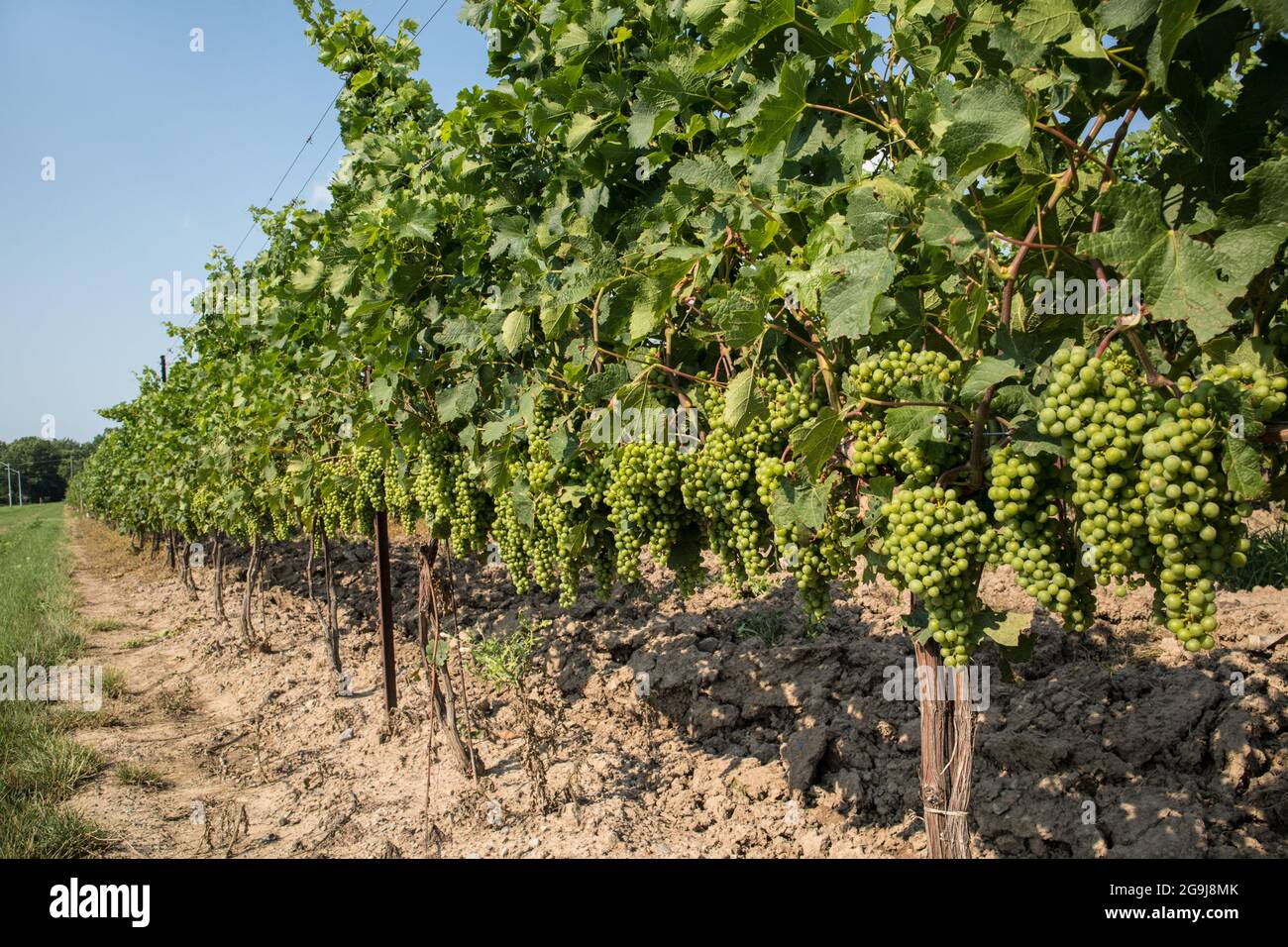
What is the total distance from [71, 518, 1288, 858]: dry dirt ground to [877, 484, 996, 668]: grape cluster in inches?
113

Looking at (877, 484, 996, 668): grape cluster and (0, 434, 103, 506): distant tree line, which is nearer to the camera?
(877, 484, 996, 668): grape cluster

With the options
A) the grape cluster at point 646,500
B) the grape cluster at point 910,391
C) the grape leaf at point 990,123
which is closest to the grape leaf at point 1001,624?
the grape cluster at point 910,391

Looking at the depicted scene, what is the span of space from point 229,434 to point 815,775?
6.75 metres

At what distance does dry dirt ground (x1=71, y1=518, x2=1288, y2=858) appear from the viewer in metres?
4.66

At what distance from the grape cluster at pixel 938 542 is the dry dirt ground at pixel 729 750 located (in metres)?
2.88

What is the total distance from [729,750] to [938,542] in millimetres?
4125

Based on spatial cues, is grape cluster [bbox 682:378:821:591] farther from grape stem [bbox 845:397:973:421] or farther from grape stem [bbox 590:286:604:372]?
grape stem [bbox 590:286:604:372]

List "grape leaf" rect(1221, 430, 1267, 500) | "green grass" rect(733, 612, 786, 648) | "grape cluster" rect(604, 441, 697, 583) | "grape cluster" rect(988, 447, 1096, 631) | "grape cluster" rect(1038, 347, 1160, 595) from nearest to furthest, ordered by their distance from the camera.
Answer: "grape leaf" rect(1221, 430, 1267, 500) → "grape cluster" rect(1038, 347, 1160, 595) → "grape cluster" rect(988, 447, 1096, 631) → "grape cluster" rect(604, 441, 697, 583) → "green grass" rect(733, 612, 786, 648)

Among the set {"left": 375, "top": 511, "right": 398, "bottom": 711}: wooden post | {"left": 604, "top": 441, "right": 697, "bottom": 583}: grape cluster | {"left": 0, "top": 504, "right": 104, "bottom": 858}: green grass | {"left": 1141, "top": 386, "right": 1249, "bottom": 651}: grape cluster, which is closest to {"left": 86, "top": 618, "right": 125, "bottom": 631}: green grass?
{"left": 0, "top": 504, "right": 104, "bottom": 858}: green grass

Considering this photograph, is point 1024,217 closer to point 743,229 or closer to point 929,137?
point 929,137

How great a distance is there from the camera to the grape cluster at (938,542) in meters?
2.13

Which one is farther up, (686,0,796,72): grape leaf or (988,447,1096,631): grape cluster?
(686,0,796,72): grape leaf

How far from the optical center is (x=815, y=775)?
5.22m

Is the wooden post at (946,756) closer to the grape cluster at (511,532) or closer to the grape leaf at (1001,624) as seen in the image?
the grape leaf at (1001,624)
